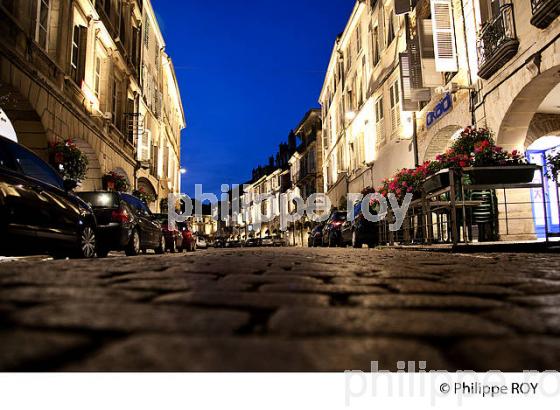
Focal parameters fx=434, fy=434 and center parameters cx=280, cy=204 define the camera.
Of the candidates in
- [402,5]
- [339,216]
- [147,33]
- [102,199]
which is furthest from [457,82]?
[147,33]

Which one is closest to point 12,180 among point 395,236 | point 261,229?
point 395,236

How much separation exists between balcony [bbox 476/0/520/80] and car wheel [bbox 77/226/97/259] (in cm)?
960

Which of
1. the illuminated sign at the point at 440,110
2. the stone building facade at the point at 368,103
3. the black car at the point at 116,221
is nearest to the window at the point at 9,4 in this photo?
the black car at the point at 116,221

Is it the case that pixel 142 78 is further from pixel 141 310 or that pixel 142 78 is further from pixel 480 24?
pixel 141 310

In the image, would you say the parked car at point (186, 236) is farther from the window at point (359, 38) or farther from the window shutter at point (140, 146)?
the window at point (359, 38)

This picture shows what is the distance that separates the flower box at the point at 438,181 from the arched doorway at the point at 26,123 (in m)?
9.31

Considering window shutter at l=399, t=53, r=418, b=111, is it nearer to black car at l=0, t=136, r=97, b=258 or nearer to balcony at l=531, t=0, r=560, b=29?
balcony at l=531, t=0, r=560, b=29

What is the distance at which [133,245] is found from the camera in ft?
33.6

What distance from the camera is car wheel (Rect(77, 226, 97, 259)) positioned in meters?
7.36

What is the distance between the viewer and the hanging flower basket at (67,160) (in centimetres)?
1128

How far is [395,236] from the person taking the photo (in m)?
12.5

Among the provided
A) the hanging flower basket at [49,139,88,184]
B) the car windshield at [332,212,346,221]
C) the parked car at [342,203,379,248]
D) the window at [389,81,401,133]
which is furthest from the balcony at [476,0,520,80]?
the hanging flower basket at [49,139,88,184]

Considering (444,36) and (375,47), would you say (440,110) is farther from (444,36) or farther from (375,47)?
(375,47)

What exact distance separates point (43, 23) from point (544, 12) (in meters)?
12.4
